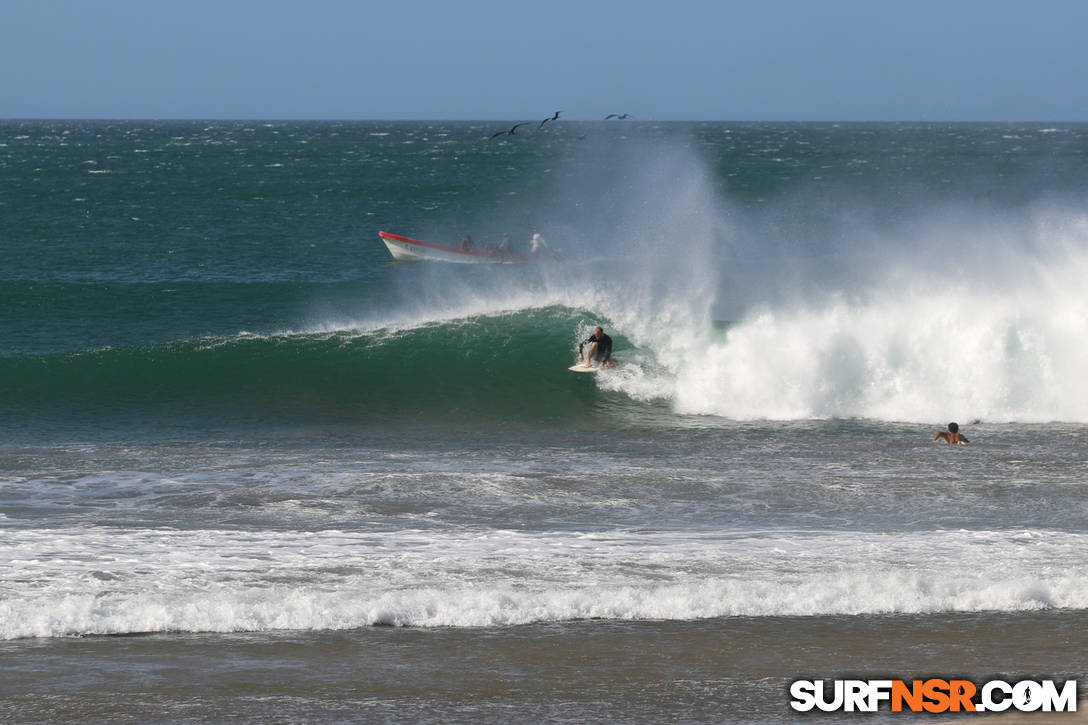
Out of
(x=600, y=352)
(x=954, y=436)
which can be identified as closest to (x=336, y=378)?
(x=600, y=352)

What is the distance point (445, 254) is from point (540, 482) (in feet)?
95.3

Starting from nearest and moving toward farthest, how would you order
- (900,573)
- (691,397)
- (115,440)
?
(900,573)
(115,440)
(691,397)

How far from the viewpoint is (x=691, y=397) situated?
20344 mm

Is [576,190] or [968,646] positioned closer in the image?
[968,646]

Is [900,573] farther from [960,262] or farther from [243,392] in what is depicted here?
[960,262]

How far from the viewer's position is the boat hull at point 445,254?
40.2 m

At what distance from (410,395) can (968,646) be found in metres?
13.7

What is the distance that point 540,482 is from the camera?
14.1 m

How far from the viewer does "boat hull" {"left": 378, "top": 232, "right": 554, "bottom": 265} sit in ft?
132

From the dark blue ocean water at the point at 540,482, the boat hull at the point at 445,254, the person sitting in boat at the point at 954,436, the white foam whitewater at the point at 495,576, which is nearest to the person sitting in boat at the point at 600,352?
the dark blue ocean water at the point at 540,482

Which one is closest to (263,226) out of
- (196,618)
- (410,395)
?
(410,395)

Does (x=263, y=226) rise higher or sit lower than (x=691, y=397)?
higher

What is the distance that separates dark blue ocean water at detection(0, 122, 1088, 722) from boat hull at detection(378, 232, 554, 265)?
606 millimetres

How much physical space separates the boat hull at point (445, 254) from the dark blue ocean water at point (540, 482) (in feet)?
1.99
